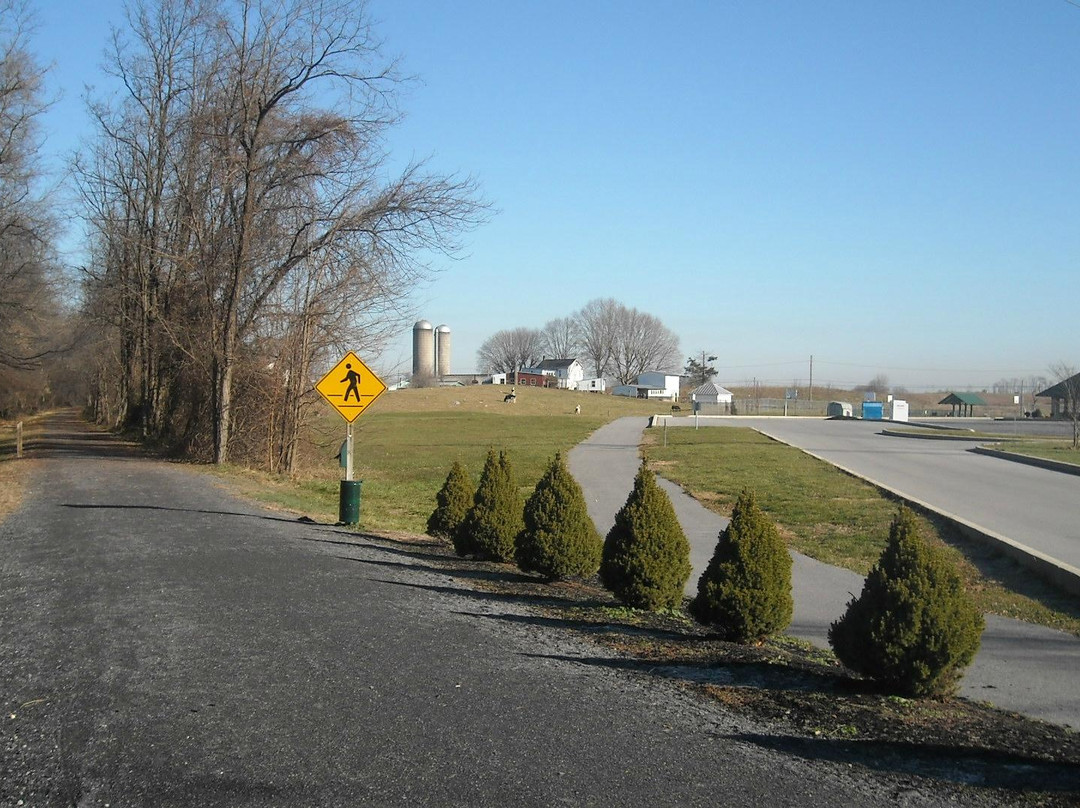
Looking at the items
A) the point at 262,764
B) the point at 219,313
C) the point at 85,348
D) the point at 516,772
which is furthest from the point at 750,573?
the point at 85,348

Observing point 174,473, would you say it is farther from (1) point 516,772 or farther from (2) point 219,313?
(1) point 516,772

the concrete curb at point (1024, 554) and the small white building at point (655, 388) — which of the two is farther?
the small white building at point (655, 388)

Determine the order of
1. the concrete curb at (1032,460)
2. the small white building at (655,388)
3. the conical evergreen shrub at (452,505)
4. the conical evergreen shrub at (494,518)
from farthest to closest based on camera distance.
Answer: the small white building at (655,388) < the concrete curb at (1032,460) < the conical evergreen shrub at (452,505) < the conical evergreen shrub at (494,518)

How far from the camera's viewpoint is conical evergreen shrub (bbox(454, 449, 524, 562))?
1215cm

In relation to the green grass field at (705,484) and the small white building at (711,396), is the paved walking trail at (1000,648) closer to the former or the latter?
the green grass field at (705,484)

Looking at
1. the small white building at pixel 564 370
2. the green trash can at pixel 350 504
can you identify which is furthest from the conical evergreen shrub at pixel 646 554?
the small white building at pixel 564 370

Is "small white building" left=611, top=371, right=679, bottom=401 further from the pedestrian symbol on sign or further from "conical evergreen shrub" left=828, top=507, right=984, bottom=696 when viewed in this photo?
"conical evergreen shrub" left=828, top=507, right=984, bottom=696

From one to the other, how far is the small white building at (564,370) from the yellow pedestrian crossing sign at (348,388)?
135 meters

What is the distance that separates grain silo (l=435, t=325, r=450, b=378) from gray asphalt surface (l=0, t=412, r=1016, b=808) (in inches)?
5432

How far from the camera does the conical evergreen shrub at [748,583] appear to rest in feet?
24.9

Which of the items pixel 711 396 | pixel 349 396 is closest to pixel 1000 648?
pixel 349 396

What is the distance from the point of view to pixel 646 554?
881 centimetres

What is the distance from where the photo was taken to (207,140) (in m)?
28.1

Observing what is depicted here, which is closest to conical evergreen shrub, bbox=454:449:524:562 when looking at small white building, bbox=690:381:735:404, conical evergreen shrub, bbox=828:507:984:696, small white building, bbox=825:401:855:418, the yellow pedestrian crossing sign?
the yellow pedestrian crossing sign
